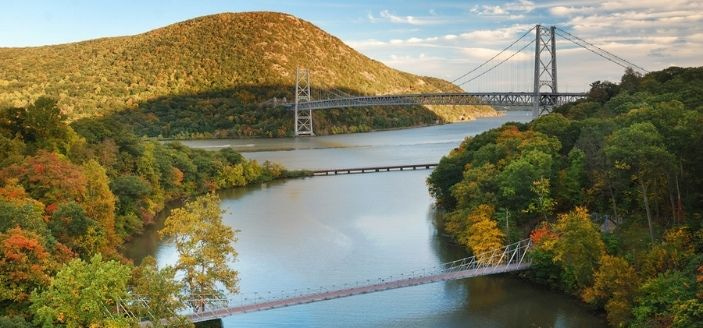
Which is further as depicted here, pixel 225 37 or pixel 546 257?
pixel 225 37

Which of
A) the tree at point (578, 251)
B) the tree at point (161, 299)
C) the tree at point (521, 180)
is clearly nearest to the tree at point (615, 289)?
the tree at point (578, 251)

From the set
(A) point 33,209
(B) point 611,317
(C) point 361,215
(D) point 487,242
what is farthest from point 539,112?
(A) point 33,209

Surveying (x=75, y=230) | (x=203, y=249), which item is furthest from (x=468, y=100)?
(x=203, y=249)

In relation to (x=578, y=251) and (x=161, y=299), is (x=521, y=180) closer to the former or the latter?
(x=578, y=251)

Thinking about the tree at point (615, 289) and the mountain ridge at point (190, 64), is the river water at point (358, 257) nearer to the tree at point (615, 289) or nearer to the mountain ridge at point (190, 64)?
the tree at point (615, 289)

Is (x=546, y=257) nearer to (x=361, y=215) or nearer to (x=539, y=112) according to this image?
(x=361, y=215)

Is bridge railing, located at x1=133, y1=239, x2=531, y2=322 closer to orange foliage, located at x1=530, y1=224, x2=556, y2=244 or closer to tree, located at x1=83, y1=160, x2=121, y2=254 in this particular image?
orange foliage, located at x1=530, y1=224, x2=556, y2=244

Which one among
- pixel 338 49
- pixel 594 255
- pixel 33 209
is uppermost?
pixel 338 49
